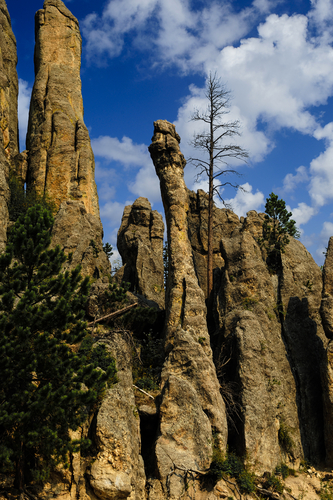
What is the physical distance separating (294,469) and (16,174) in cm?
3140

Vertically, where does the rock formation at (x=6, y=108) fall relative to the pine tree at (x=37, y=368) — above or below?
above

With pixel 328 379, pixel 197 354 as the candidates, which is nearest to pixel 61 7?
pixel 197 354

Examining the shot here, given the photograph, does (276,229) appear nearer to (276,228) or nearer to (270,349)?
(276,228)

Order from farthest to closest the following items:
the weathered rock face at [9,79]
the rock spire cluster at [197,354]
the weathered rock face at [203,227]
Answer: the weathered rock face at [9,79], the weathered rock face at [203,227], the rock spire cluster at [197,354]

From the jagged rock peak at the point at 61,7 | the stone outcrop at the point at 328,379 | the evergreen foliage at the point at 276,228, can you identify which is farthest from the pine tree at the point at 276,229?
the jagged rock peak at the point at 61,7

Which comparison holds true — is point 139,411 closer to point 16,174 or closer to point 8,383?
point 8,383

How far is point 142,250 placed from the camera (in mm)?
29672

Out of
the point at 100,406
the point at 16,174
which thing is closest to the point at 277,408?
the point at 100,406

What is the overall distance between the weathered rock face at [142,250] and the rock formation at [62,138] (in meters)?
2.11

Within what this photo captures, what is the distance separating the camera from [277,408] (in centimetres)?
2020

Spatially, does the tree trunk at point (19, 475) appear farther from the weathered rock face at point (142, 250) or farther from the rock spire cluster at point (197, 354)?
the weathered rock face at point (142, 250)

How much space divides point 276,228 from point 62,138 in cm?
2160

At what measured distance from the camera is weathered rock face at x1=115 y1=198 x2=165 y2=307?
92.8ft

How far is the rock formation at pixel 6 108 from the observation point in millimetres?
26562
